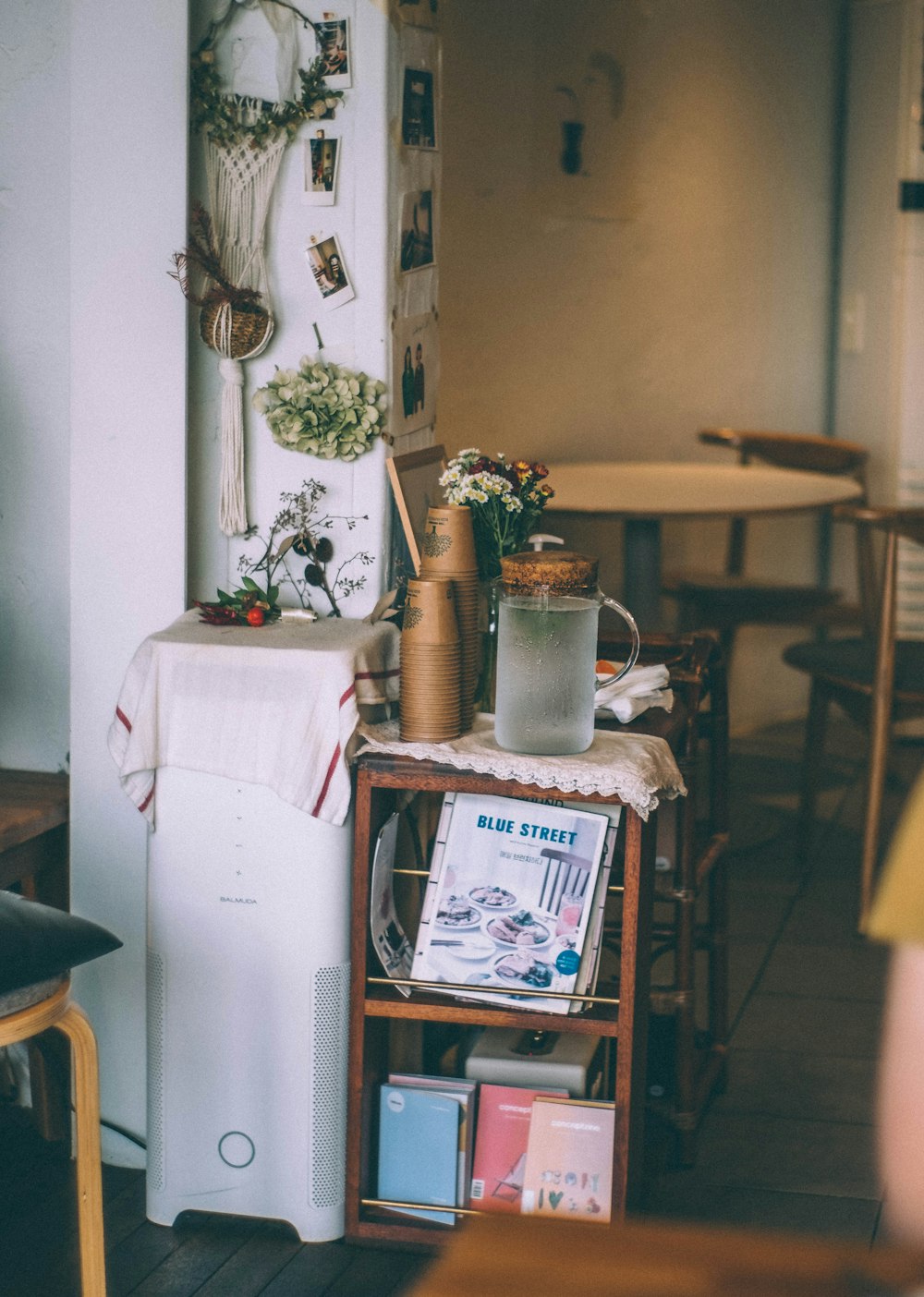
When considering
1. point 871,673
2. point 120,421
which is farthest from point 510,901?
point 871,673

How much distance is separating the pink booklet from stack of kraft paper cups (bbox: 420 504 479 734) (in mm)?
535

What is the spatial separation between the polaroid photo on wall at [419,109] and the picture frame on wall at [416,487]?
487 millimetres

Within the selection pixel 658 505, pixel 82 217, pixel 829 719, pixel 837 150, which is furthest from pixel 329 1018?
pixel 837 150

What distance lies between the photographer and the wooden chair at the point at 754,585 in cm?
459

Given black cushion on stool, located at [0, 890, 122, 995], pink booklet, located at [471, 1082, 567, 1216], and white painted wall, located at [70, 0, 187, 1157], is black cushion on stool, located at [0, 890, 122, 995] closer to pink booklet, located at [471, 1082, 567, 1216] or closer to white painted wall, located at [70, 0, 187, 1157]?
white painted wall, located at [70, 0, 187, 1157]

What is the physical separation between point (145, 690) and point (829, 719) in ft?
13.6

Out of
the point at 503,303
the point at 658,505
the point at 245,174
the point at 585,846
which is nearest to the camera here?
the point at 585,846

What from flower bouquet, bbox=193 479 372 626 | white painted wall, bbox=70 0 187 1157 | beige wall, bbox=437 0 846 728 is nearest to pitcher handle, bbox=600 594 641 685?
flower bouquet, bbox=193 479 372 626

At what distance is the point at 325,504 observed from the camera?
2.41 metres

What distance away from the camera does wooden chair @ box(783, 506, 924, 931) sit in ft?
11.8

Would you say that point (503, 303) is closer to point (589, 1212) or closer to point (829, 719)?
point (829, 719)

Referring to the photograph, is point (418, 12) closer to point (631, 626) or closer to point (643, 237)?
point (631, 626)

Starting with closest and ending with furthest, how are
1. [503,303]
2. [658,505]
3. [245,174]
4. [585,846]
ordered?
1. [585,846]
2. [245,174]
3. [658,505]
4. [503,303]

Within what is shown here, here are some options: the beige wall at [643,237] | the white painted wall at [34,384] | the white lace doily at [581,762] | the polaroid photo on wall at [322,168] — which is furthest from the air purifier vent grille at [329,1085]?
the beige wall at [643,237]
